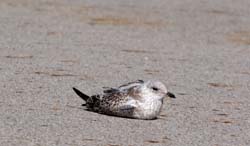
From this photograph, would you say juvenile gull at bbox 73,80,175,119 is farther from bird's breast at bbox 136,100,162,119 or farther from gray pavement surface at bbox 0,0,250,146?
gray pavement surface at bbox 0,0,250,146

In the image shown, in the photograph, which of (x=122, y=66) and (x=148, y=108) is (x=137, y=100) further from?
(x=122, y=66)

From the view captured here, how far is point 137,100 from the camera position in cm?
1013

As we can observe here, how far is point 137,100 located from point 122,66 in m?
4.14

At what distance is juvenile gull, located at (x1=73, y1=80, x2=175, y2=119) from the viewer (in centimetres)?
1014

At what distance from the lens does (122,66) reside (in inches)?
561

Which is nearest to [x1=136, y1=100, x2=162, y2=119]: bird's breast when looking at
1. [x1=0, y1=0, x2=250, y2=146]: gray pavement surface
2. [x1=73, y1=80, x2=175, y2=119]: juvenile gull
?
[x1=73, y1=80, x2=175, y2=119]: juvenile gull

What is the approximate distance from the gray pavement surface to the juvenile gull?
105 millimetres

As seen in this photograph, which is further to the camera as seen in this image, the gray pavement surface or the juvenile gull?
the juvenile gull

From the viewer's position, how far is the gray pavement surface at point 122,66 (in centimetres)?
969

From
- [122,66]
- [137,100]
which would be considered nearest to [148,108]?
[137,100]

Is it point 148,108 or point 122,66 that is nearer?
point 148,108

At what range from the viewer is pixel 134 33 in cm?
1788

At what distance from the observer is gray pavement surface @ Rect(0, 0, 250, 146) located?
969cm

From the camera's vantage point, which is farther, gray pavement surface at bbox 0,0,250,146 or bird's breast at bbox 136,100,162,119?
bird's breast at bbox 136,100,162,119
